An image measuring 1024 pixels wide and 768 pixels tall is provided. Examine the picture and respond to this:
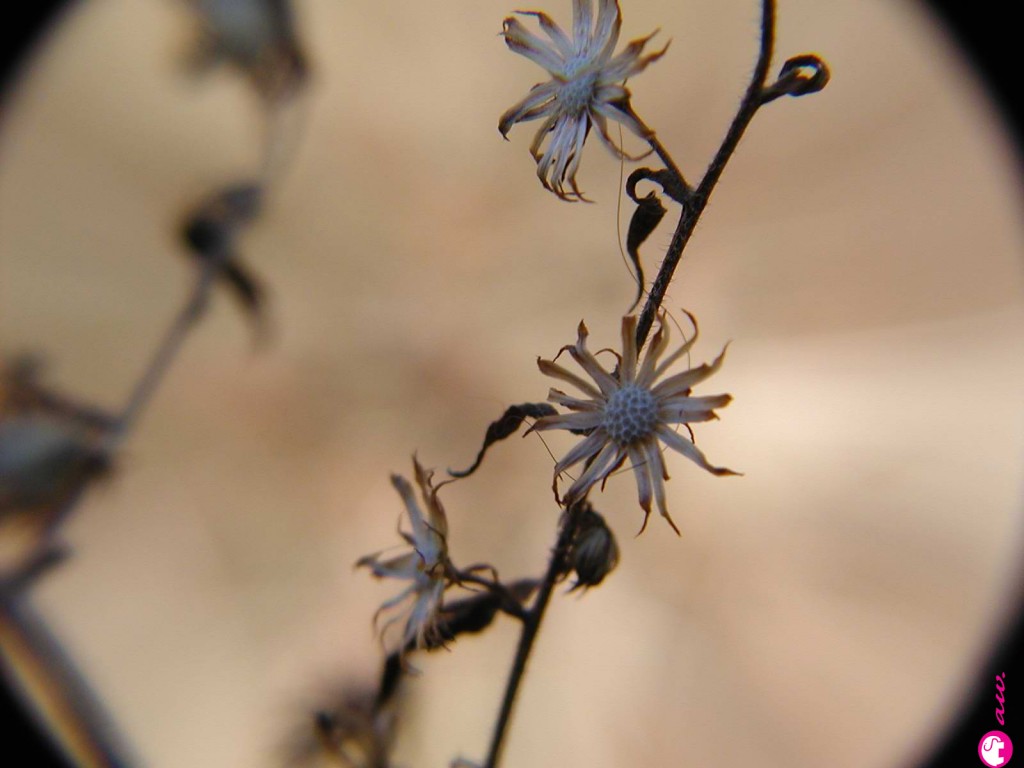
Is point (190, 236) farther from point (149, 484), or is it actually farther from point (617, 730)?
point (617, 730)

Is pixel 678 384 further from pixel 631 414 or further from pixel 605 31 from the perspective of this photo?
pixel 605 31

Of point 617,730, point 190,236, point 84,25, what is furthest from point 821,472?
point 84,25

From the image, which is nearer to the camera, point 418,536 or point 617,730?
point 418,536

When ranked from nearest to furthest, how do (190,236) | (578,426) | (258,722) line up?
(578,426)
(190,236)
(258,722)

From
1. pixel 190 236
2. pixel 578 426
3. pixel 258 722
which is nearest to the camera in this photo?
pixel 578 426

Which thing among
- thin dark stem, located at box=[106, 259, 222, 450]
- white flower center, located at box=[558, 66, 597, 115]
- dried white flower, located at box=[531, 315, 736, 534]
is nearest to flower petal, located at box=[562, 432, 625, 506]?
dried white flower, located at box=[531, 315, 736, 534]

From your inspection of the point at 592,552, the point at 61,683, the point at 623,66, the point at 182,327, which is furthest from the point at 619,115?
the point at 61,683
